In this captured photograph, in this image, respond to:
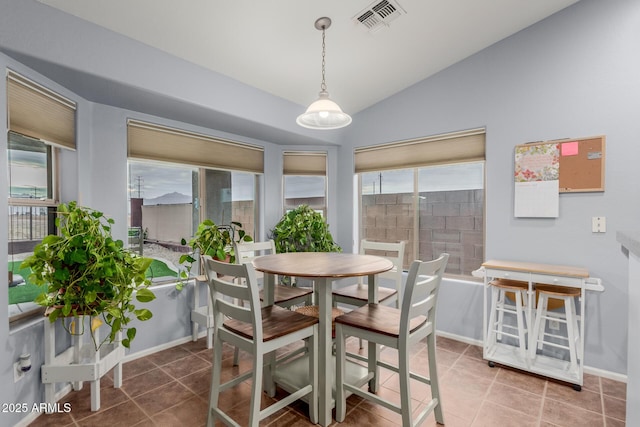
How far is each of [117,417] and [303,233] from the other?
2.29 meters

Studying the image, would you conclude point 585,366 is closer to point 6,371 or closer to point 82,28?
point 6,371

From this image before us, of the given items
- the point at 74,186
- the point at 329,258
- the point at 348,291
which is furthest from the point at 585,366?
the point at 74,186

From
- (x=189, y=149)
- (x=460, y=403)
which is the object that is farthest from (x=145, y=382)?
(x=460, y=403)

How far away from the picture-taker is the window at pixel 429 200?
3.36 meters

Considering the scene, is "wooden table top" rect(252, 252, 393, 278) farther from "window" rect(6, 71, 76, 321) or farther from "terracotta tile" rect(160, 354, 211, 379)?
"window" rect(6, 71, 76, 321)

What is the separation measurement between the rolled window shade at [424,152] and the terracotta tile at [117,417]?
3.25 meters

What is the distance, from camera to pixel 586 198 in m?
2.60

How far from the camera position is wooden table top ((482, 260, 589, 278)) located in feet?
7.64

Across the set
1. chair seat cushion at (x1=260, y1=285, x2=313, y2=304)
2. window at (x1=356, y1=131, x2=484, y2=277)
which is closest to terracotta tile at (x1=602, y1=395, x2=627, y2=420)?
window at (x1=356, y1=131, x2=484, y2=277)

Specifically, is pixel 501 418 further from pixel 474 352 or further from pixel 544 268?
pixel 544 268

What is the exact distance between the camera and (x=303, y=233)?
3.71 m

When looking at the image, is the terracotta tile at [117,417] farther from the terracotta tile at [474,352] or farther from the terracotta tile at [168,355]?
the terracotta tile at [474,352]

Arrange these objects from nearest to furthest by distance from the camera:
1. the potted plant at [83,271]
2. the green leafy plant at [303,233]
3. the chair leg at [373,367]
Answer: the potted plant at [83,271], the chair leg at [373,367], the green leafy plant at [303,233]

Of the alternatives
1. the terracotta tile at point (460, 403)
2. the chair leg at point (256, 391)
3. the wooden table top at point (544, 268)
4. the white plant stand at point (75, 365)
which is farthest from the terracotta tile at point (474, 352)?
the white plant stand at point (75, 365)
